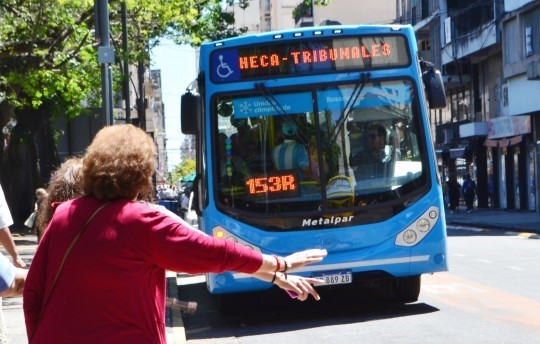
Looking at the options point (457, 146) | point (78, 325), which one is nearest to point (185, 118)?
point (78, 325)

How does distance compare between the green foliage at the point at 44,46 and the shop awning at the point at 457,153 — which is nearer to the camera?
the green foliage at the point at 44,46

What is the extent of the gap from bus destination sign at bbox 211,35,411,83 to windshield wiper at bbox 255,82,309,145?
0.16 m

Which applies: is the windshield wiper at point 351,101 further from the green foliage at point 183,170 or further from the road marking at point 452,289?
the green foliage at point 183,170

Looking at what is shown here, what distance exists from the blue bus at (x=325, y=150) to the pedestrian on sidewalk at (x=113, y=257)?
7.94 meters

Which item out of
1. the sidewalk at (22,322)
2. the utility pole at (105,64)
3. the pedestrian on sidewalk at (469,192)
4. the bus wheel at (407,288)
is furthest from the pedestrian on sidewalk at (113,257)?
the pedestrian on sidewalk at (469,192)

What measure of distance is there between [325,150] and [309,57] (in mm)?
1124

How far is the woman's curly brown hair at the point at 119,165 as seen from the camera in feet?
13.9

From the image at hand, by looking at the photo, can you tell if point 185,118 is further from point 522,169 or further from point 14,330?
point 522,169

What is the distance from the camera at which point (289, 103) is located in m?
12.6

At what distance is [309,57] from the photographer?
41.8ft

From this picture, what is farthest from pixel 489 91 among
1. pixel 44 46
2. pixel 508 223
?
pixel 44 46

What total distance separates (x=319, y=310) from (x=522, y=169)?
33.5 m

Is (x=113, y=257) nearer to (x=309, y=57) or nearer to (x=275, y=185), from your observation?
(x=275, y=185)

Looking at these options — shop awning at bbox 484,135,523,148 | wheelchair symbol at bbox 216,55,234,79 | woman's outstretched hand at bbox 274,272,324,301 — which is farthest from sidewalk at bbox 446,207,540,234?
woman's outstretched hand at bbox 274,272,324,301
